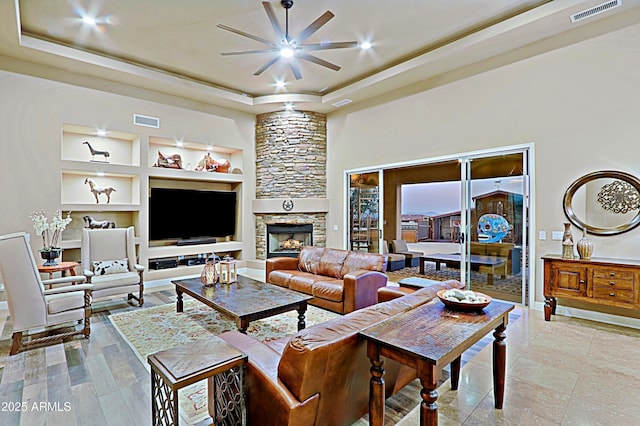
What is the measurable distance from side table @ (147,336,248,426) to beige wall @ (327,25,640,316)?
4.60 meters

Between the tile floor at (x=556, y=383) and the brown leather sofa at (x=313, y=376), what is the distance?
63cm

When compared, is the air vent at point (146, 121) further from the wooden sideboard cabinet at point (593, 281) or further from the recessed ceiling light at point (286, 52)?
the wooden sideboard cabinet at point (593, 281)

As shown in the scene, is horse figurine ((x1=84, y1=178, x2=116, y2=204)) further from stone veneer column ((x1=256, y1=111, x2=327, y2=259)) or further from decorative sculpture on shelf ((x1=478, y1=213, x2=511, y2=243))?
decorative sculpture on shelf ((x1=478, y1=213, x2=511, y2=243))

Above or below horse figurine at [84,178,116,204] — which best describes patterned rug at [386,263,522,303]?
below

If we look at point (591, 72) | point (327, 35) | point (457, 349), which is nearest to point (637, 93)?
point (591, 72)

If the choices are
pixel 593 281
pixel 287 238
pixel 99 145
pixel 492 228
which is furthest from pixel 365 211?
pixel 99 145

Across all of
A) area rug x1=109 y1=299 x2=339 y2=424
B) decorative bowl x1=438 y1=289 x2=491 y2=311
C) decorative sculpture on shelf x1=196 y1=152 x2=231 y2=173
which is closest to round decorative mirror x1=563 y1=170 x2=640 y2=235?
decorative bowl x1=438 y1=289 x2=491 y2=311

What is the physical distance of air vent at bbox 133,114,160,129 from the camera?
19.8 ft

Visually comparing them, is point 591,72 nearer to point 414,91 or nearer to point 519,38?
point 519,38

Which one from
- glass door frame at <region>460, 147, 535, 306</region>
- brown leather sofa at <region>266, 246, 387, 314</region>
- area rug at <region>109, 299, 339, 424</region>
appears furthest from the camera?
glass door frame at <region>460, 147, 535, 306</region>

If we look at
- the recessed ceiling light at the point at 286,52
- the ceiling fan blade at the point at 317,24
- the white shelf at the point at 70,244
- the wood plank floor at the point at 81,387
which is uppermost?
the ceiling fan blade at the point at 317,24

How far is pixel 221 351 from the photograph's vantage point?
1.76 metres

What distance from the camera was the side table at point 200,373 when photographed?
156 cm

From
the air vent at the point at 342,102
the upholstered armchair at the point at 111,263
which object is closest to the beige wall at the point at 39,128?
the upholstered armchair at the point at 111,263
